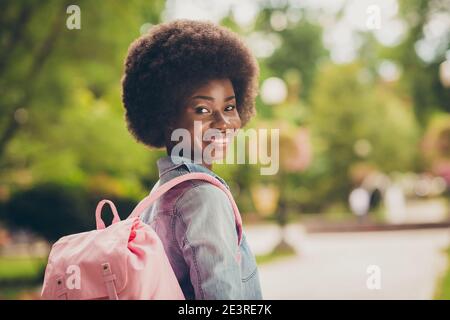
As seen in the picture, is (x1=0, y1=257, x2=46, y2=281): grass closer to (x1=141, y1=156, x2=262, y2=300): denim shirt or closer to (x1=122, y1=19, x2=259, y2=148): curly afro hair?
(x1=122, y1=19, x2=259, y2=148): curly afro hair

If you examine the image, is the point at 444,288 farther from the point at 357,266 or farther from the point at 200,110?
the point at 200,110

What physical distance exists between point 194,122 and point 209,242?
43 centimetres

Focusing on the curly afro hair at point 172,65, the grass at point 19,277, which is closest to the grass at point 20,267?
the grass at point 19,277

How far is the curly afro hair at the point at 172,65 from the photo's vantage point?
175 cm

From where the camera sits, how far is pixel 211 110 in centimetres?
170

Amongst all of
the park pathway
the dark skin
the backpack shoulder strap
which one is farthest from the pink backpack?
the park pathway

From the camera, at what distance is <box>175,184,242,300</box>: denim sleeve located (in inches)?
55.5

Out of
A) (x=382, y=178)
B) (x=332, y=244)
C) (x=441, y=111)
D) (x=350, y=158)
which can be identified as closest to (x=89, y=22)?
(x=332, y=244)

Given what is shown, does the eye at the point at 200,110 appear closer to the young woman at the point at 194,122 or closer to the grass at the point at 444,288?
the young woman at the point at 194,122

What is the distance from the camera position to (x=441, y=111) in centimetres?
1616

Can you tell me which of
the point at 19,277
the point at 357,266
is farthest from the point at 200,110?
the point at 19,277

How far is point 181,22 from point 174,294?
81cm

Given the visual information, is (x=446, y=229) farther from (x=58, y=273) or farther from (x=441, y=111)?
(x=58, y=273)

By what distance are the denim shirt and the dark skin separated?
0.13 metres
